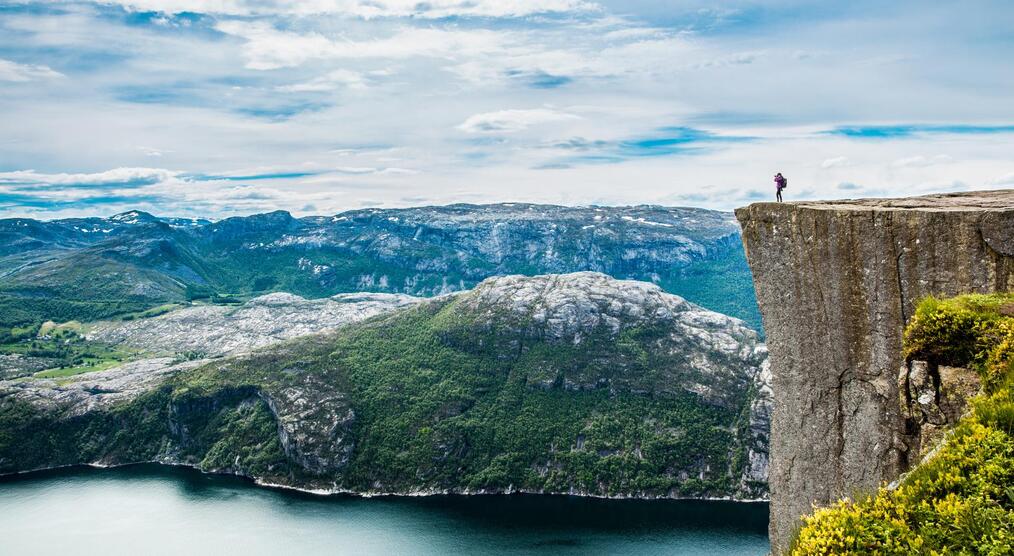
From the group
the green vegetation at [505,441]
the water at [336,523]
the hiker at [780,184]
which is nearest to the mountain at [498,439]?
the green vegetation at [505,441]

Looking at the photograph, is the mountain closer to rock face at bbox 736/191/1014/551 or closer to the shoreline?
the shoreline

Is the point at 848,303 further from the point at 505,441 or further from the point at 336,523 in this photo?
the point at 505,441

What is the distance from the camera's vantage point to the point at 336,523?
139m

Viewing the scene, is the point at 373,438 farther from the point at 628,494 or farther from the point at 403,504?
the point at 628,494

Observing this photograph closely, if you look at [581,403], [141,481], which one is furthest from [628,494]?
[141,481]

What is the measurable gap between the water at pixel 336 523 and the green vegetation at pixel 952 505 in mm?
113919

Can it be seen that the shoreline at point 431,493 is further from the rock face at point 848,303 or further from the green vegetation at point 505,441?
the rock face at point 848,303

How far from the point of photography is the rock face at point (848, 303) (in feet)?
45.8

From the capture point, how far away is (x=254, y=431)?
193m

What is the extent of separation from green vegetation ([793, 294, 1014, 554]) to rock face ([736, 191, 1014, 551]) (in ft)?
13.9

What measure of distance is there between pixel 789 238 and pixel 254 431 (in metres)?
200

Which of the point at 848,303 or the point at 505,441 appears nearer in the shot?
the point at 848,303

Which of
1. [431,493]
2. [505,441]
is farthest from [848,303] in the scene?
[505,441]

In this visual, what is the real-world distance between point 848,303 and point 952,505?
787cm
